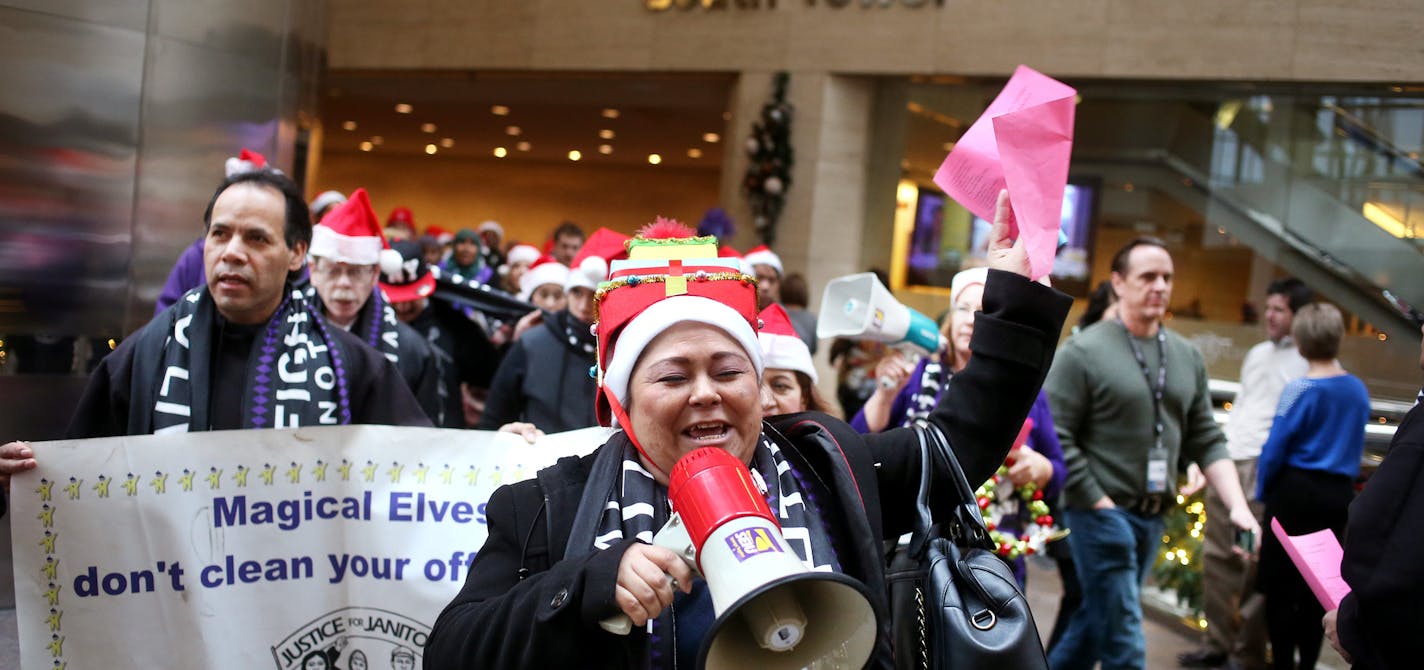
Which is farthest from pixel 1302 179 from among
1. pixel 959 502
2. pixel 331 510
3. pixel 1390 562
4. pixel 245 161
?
pixel 959 502

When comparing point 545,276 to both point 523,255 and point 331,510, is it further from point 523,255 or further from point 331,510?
point 523,255

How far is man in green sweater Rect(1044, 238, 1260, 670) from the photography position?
5531 mm

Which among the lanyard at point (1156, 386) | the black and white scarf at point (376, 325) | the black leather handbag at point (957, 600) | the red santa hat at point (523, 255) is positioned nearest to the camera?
the black leather handbag at point (957, 600)

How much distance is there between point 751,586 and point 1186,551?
7301 millimetres

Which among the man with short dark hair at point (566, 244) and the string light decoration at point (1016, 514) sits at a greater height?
the man with short dark hair at point (566, 244)

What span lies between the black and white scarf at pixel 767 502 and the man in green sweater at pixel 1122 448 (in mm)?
3482

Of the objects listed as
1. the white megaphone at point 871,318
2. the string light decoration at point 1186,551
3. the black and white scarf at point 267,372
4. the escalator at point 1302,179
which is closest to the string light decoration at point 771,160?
the escalator at point 1302,179

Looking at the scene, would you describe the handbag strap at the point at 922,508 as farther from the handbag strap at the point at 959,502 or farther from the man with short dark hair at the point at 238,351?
the man with short dark hair at the point at 238,351

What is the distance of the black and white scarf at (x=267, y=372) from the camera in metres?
3.61

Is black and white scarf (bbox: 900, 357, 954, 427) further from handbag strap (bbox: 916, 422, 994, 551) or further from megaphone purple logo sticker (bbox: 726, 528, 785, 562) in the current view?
megaphone purple logo sticker (bbox: 726, 528, 785, 562)

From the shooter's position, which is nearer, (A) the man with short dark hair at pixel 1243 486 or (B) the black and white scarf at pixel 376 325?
(B) the black and white scarf at pixel 376 325

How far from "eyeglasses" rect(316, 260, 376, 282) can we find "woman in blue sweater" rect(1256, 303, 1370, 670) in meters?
4.40

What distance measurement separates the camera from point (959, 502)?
2482 mm

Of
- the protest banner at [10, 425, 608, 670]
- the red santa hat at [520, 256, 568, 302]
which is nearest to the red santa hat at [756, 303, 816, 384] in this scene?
the protest banner at [10, 425, 608, 670]
